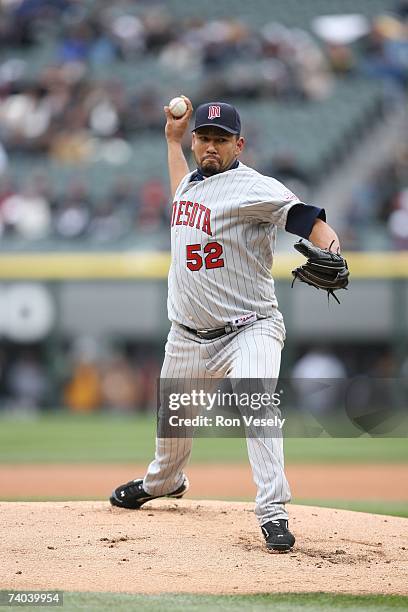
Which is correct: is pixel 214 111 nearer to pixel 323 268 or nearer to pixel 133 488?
pixel 323 268

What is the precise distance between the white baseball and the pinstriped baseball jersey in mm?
592

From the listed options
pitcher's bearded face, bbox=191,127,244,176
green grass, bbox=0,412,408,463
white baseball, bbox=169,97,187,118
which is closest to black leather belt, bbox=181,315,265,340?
pitcher's bearded face, bbox=191,127,244,176

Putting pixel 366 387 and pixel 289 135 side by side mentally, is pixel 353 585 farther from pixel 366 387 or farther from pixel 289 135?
pixel 289 135

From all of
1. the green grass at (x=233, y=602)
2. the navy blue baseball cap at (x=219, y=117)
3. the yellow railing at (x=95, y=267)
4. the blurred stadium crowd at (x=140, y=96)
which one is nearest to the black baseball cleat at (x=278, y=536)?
the green grass at (x=233, y=602)

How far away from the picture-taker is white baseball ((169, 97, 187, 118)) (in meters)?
4.71

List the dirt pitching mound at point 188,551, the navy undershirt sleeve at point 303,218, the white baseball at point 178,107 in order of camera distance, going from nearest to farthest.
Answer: the dirt pitching mound at point 188,551 < the navy undershirt sleeve at point 303,218 < the white baseball at point 178,107

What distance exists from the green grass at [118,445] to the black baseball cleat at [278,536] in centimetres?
539

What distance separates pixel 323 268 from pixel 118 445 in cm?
742

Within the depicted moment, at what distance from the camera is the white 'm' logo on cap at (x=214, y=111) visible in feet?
13.7

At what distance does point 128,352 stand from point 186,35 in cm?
617

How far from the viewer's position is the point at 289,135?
15.2m

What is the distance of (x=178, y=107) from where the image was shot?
4711 mm

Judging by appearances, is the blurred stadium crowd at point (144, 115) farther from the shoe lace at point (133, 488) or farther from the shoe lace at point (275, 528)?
the shoe lace at point (275, 528)

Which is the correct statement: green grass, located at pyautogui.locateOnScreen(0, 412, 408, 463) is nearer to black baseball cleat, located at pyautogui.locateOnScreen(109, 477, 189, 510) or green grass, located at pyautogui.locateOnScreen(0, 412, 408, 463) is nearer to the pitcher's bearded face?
black baseball cleat, located at pyautogui.locateOnScreen(109, 477, 189, 510)
